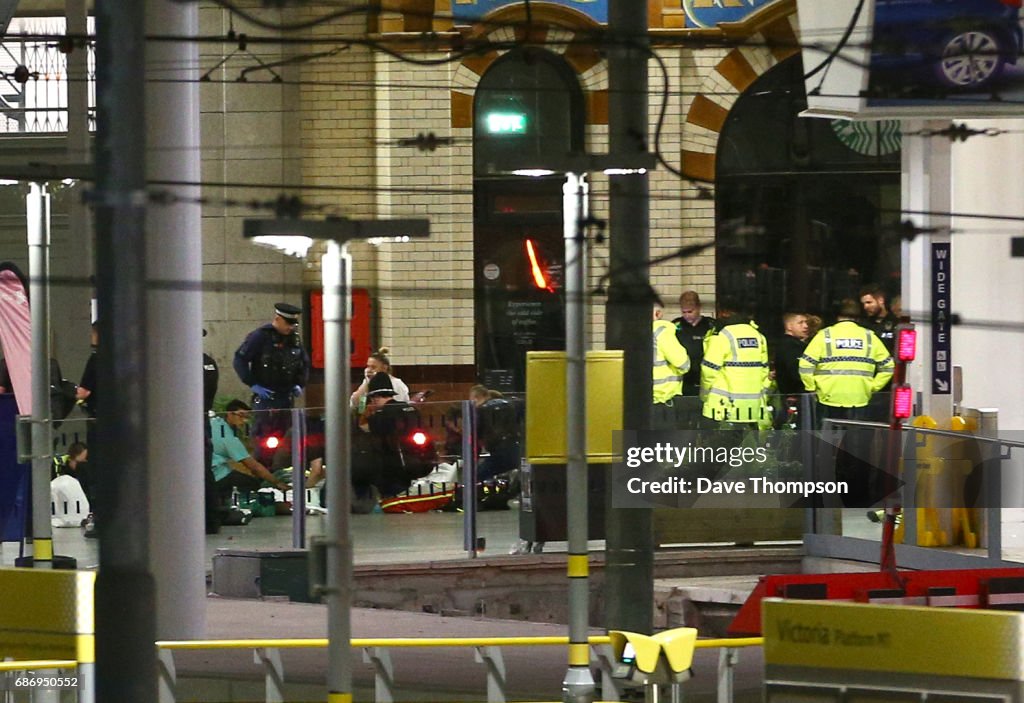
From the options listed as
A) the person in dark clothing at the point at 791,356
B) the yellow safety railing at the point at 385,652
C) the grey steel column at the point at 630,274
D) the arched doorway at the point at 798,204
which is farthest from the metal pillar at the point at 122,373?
the arched doorway at the point at 798,204

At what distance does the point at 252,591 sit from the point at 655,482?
2.94 m

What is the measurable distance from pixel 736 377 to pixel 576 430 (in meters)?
5.07

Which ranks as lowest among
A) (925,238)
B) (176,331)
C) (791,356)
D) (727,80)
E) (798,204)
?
(791,356)

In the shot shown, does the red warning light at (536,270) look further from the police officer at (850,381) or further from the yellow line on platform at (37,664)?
the yellow line on platform at (37,664)

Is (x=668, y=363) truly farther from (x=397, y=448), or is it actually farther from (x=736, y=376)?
(x=397, y=448)

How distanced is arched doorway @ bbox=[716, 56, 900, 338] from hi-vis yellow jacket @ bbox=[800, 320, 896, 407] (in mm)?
2273

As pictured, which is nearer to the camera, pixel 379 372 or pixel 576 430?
pixel 576 430

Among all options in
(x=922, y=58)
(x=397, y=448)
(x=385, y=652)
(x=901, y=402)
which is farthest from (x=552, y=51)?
(x=385, y=652)

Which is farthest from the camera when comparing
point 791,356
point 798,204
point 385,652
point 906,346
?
point 798,204

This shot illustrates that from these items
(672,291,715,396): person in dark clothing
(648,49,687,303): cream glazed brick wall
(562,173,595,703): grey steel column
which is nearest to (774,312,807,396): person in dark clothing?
(672,291,715,396): person in dark clothing

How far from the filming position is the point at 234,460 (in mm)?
13297

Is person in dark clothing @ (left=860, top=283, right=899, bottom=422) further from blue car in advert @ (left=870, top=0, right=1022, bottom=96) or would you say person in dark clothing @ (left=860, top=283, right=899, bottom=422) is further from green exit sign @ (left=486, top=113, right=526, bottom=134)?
green exit sign @ (left=486, top=113, right=526, bottom=134)

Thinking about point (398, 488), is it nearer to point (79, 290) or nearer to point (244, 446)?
point (244, 446)

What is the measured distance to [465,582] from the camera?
43.9 feet
